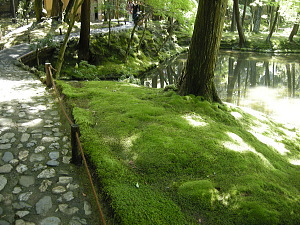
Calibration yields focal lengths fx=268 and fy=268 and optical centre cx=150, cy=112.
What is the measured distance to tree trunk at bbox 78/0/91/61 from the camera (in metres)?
15.7

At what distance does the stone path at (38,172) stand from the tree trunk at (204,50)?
3.80 meters

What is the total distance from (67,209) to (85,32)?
14388mm

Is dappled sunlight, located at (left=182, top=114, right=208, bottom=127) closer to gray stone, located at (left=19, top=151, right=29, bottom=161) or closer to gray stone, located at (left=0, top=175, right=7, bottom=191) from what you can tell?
gray stone, located at (left=19, top=151, right=29, bottom=161)

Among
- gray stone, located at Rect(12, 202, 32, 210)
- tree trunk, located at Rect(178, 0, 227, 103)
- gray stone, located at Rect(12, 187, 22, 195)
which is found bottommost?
gray stone, located at Rect(12, 202, 32, 210)

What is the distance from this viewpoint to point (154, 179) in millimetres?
4230

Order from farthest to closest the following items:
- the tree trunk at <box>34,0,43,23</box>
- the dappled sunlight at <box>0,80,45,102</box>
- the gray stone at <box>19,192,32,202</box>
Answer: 1. the tree trunk at <box>34,0,43,23</box>
2. the dappled sunlight at <box>0,80,45,102</box>
3. the gray stone at <box>19,192,32,202</box>

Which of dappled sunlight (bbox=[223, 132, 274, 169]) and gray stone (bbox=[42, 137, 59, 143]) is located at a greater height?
gray stone (bbox=[42, 137, 59, 143])

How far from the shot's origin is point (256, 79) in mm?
18781

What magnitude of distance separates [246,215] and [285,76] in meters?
18.8

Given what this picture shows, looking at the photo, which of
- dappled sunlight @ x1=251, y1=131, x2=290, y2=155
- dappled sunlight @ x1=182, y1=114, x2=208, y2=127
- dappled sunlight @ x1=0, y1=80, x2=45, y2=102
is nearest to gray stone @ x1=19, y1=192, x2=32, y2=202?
dappled sunlight @ x1=182, y1=114, x2=208, y2=127

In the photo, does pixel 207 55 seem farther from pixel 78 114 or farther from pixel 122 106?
pixel 78 114

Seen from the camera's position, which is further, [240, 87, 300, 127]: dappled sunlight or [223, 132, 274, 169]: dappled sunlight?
[240, 87, 300, 127]: dappled sunlight

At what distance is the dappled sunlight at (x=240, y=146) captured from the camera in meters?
5.32

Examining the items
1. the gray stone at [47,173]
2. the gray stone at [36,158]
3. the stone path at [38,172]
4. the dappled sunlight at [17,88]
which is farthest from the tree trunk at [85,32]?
the gray stone at [47,173]
